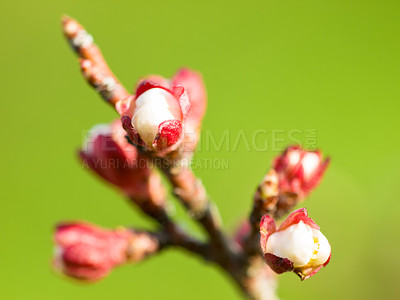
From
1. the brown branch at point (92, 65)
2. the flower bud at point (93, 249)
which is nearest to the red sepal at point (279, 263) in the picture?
the brown branch at point (92, 65)

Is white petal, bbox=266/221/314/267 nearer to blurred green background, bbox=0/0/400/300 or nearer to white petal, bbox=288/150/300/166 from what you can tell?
white petal, bbox=288/150/300/166

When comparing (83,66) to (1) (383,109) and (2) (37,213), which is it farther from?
(1) (383,109)

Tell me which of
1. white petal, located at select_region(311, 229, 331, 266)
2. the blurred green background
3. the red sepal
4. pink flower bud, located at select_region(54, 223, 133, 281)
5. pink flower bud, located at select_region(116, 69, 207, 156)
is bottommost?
the red sepal

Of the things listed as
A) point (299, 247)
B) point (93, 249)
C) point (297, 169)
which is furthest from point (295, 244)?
point (93, 249)

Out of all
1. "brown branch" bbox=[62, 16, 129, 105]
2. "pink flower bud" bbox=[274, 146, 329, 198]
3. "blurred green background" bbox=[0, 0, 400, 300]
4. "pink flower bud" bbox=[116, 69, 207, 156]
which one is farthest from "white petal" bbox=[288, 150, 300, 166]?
"blurred green background" bbox=[0, 0, 400, 300]

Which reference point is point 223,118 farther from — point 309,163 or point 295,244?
point 295,244
